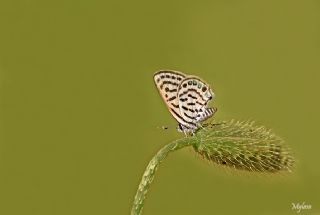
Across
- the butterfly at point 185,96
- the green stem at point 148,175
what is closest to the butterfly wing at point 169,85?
the butterfly at point 185,96

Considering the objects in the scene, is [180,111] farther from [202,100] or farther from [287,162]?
[287,162]

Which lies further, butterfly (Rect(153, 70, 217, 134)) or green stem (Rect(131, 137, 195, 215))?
butterfly (Rect(153, 70, 217, 134))

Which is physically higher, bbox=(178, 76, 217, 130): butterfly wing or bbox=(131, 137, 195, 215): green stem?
bbox=(178, 76, 217, 130): butterfly wing

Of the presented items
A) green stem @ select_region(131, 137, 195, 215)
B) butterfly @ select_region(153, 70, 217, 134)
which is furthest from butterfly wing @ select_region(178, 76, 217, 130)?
green stem @ select_region(131, 137, 195, 215)

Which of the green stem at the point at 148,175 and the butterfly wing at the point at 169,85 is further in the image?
the butterfly wing at the point at 169,85

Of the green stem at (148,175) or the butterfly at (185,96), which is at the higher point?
the butterfly at (185,96)

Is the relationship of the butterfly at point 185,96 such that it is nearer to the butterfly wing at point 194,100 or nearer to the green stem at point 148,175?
the butterfly wing at point 194,100

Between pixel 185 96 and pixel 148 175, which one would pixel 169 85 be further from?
pixel 148 175

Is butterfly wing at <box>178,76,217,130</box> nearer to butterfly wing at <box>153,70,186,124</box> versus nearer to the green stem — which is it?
butterfly wing at <box>153,70,186,124</box>
